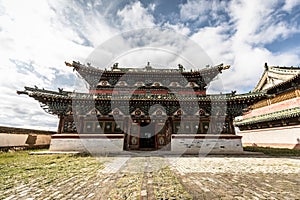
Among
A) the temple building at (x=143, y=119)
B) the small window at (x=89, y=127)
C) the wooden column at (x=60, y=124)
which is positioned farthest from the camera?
the small window at (x=89, y=127)

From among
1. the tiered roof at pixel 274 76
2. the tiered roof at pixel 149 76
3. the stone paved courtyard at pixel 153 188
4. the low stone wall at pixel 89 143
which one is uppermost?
the tiered roof at pixel 274 76

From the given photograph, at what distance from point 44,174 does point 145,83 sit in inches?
537

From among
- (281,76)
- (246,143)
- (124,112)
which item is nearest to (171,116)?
(124,112)

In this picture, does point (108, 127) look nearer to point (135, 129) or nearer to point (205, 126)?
point (135, 129)

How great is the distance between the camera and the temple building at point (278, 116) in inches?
612

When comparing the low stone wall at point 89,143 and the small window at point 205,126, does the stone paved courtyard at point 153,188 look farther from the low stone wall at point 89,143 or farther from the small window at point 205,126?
the small window at point 205,126

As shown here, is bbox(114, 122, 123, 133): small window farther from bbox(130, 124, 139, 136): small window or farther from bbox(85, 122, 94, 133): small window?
bbox(85, 122, 94, 133): small window

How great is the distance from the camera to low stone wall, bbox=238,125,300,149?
1517 centimetres

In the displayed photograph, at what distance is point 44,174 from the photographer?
575 centimetres

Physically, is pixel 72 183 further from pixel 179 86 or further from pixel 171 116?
pixel 179 86

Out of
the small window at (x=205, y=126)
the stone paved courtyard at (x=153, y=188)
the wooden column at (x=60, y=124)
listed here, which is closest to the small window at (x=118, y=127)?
the wooden column at (x=60, y=124)

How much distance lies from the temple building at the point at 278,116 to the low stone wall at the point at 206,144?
367 cm

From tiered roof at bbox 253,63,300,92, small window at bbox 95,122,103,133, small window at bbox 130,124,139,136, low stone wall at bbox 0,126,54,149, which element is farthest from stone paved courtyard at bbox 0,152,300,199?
tiered roof at bbox 253,63,300,92

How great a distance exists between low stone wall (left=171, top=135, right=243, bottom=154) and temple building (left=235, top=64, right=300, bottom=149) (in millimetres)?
3667
